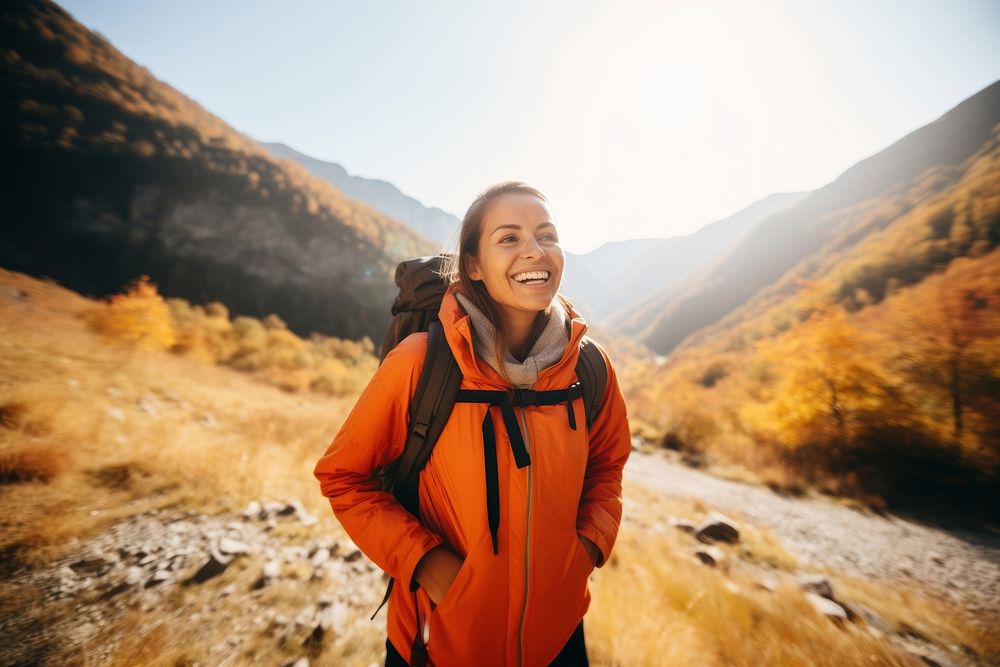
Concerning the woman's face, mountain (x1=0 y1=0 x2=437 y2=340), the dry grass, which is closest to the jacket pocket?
the woman's face

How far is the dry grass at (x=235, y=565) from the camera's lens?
2881 mm

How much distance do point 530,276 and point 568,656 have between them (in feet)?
6.29

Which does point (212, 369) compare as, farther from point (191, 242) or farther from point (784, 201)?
point (784, 201)

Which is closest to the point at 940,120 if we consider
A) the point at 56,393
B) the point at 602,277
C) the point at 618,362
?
the point at 618,362

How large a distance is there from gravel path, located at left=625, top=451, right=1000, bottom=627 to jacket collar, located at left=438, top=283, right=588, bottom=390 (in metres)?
6.45

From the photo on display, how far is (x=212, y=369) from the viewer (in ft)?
40.4

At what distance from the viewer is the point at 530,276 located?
5.63 ft

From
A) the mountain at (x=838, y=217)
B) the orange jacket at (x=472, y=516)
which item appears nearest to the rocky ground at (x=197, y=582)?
the orange jacket at (x=472, y=516)

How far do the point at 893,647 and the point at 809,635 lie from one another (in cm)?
78

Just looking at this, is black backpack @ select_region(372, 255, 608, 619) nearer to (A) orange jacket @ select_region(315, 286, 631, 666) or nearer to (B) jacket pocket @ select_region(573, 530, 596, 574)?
(A) orange jacket @ select_region(315, 286, 631, 666)

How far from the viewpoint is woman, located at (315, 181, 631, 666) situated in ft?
4.44

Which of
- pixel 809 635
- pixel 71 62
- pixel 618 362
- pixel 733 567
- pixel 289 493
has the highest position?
pixel 71 62

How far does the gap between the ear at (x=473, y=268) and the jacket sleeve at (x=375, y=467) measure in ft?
1.93

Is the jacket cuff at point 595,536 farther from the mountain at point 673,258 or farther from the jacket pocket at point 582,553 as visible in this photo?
the mountain at point 673,258
